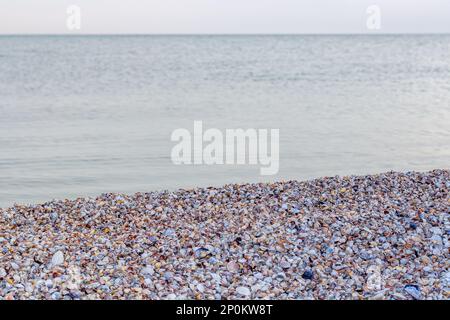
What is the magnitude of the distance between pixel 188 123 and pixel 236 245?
8936mm

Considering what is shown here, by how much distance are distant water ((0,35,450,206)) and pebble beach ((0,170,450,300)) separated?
87.2 inches

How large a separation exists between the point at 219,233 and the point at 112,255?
1051mm

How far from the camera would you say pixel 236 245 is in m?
5.98

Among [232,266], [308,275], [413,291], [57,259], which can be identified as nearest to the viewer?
[413,291]

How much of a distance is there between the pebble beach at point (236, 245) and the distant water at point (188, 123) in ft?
7.27

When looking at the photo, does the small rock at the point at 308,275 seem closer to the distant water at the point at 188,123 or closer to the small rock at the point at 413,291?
the small rock at the point at 413,291

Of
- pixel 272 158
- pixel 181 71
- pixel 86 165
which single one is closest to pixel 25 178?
pixel 86 165

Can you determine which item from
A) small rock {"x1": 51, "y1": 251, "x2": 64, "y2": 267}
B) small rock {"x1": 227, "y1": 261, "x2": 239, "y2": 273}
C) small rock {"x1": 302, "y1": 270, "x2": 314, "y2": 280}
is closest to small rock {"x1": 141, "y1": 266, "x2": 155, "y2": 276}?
A: small rock {"x1": 227, "y1": 261, "x2": 239, "y2": 273}

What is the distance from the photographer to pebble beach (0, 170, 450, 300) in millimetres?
5211

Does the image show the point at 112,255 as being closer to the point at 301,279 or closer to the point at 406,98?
the point at 301,279

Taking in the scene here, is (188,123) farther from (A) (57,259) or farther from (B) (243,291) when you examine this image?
(B) (243,291)

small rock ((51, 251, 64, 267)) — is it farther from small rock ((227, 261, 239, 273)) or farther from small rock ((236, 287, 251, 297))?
small rock ((236, 287, 251, 297))

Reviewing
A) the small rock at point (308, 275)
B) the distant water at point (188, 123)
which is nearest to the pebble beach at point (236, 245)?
the small rock at point (308, 275)

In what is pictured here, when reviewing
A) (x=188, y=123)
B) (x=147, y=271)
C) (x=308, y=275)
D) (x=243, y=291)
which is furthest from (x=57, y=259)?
(x=188, y=123)
